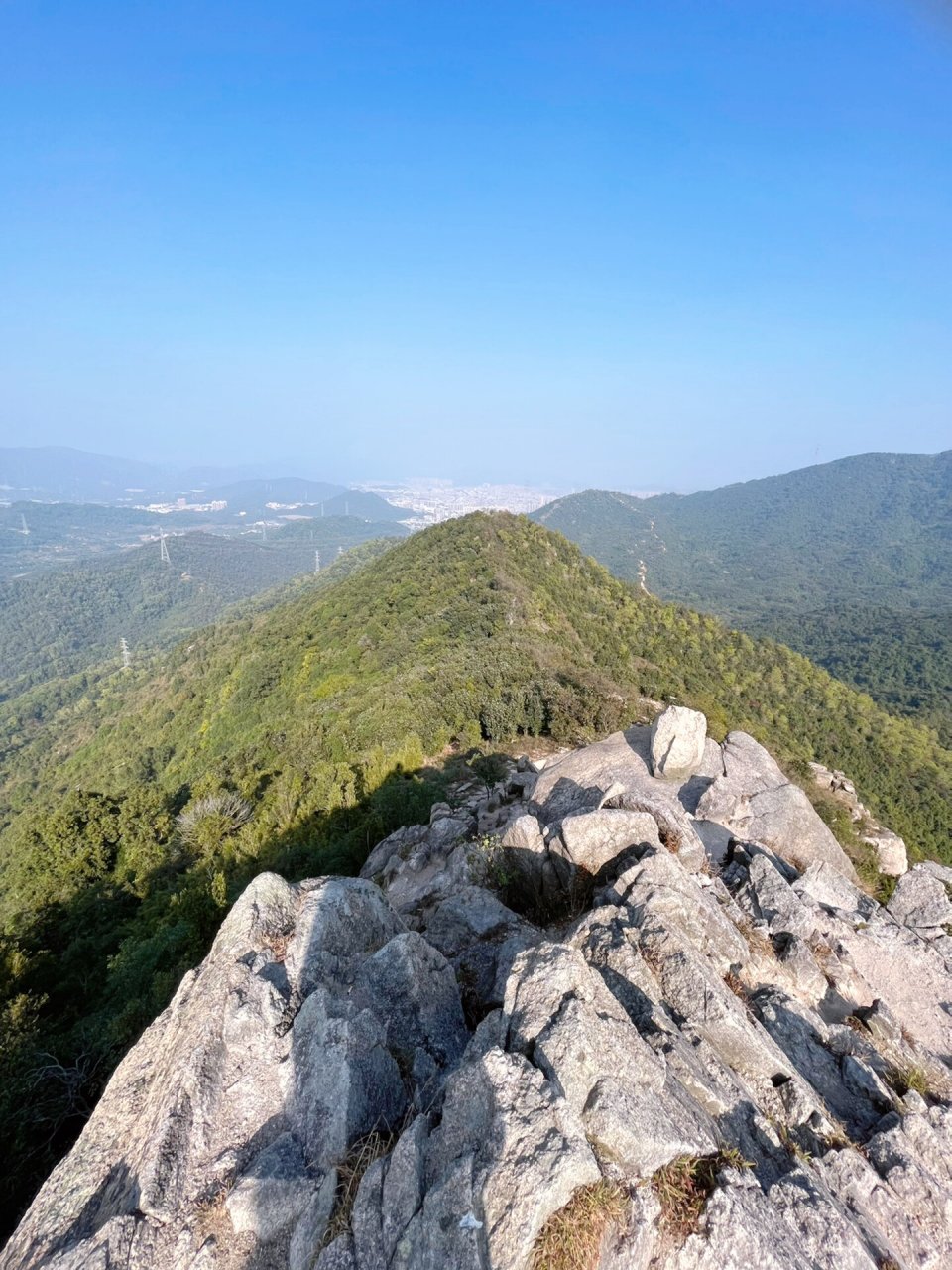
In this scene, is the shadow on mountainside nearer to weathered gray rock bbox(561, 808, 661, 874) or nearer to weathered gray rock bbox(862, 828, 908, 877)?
weathered gray rock bbox(561, 808, 661, 874)

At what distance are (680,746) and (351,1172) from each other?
1925 centimetres

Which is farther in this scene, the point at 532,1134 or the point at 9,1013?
the point at 9,1013

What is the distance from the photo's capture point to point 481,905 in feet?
43.3

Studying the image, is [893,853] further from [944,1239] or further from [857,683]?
[857,683]

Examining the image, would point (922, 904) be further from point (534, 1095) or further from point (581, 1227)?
point (581, 1227)

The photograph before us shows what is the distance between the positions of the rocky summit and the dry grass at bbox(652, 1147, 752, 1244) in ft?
0.07

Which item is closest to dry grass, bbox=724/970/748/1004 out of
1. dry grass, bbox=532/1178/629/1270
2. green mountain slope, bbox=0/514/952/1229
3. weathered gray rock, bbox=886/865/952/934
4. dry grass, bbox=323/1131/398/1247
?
dry grass, bbox=532/1178/629/1270

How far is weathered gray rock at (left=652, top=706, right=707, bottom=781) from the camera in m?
23.4

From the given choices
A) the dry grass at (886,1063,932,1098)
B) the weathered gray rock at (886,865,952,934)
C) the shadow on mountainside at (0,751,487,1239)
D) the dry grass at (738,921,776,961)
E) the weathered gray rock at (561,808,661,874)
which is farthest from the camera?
the weathered gray rock at (886,865,952,934)

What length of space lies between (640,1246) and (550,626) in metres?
62.1

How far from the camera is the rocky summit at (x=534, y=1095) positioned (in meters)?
5.88

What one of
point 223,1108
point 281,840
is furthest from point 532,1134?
point 281,840

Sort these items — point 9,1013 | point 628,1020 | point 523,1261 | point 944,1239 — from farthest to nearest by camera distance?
point 9,1013 → point 628,1020 → point 944,1239 → point 523,1261

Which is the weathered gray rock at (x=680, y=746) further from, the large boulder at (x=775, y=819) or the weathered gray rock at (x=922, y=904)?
the weathered gray rock at (x=922, y=904)
